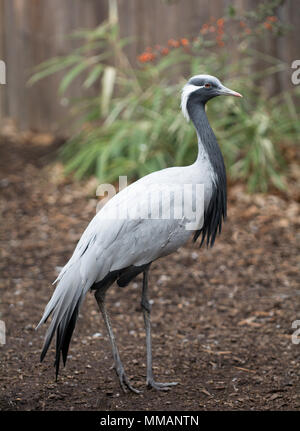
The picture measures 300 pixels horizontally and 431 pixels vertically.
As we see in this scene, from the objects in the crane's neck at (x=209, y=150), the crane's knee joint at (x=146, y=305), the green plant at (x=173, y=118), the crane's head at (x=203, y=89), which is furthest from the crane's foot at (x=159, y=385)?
the green plant at (x=173, y=118)

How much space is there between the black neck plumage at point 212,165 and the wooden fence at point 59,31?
3.59m

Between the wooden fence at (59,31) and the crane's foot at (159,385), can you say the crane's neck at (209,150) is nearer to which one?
the crane's foot at (159,385)

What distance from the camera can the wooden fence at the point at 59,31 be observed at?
23.1 feet

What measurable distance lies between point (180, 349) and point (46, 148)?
14.5 ft

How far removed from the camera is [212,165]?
3631mm

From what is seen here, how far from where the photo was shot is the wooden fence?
7039 mm

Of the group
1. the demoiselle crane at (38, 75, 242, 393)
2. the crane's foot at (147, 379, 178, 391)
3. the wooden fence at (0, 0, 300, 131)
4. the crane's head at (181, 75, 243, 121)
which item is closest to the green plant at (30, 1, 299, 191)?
the wooden fence at (0, 0, 300, 131)

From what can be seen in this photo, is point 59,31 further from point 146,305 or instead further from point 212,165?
point 146,305

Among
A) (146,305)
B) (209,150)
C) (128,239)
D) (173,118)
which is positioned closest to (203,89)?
(209,150)

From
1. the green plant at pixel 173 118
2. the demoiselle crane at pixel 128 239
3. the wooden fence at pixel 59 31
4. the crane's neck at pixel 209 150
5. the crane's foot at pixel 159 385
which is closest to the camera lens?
the demoiselle crane at pixel 128 239

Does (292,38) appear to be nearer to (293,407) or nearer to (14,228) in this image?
(14,228)

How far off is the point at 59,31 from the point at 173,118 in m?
2.49

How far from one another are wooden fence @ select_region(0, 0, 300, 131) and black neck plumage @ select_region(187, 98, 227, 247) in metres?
3.59

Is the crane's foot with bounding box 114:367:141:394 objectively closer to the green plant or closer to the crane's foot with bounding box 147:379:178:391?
the crane's foot with bounding box 147:379:178:391
